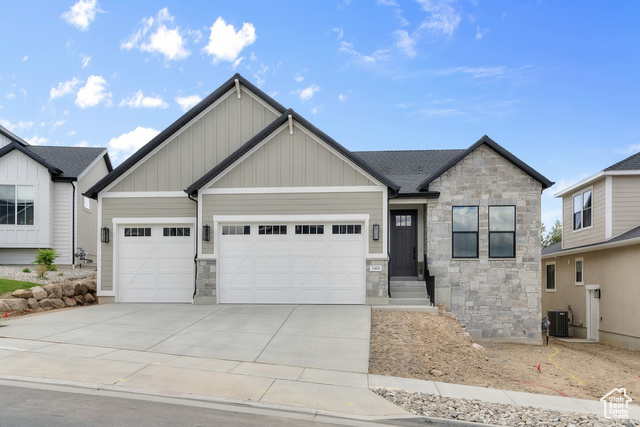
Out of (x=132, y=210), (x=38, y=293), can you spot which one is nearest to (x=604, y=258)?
(x=132, y=210)

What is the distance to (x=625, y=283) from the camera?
55.0ft

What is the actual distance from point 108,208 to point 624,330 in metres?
17.7

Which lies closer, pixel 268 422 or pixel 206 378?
pixel 268 422

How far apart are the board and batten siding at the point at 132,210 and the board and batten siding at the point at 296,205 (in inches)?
41.5

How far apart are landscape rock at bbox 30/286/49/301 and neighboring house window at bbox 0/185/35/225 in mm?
7183

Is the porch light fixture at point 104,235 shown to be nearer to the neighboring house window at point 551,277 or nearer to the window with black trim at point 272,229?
the window with black trim at point 272,229

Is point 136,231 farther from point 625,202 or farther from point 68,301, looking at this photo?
point 625,202

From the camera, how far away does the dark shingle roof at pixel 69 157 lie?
829 inches

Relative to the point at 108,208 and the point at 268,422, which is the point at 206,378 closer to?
the point at 268,422

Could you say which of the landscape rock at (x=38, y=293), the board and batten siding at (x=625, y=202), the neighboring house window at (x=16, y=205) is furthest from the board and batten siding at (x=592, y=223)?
the neighboring house window at (x=16, y=205)

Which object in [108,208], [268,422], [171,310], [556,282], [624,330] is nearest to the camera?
[268,422]

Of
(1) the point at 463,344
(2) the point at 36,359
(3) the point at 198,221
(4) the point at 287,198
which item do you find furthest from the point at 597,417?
(3) the point at 198,221

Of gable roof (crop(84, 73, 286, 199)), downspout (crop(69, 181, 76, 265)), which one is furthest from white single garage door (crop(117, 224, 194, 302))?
downspout (crop(69, 181, 76, 265))

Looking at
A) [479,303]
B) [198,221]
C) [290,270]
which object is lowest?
[479,303]
